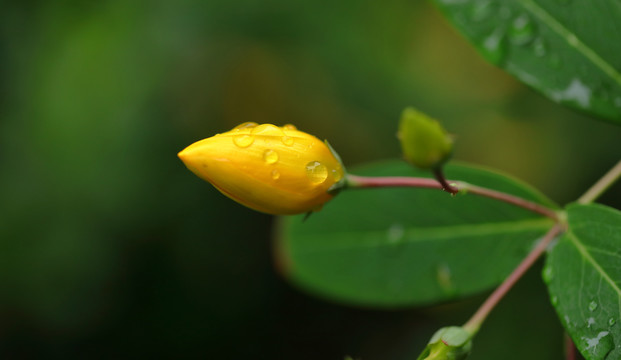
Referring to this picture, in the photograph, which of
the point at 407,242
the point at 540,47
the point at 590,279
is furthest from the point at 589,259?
the point at 407,242

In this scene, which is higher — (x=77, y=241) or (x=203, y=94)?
(x=203, y=94)

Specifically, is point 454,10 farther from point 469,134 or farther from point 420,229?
point 469,134

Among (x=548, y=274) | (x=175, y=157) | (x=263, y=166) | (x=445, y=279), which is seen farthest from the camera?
(x=175, y=157)

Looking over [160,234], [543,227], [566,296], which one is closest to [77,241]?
[160,234]

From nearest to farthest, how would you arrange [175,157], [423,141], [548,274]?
[423,141], [548,274], [175,157]

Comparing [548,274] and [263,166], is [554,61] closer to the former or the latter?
[548,274]

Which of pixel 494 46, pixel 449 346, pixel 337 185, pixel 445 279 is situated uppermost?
pixel 494 46

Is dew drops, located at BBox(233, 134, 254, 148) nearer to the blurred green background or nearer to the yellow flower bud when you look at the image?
the yellow flower bud
